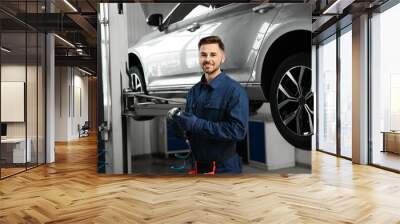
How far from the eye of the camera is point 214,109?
5.30 metres

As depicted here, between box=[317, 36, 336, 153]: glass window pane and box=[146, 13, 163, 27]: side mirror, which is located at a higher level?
box=[146, 13, 163, 27]: side mirror

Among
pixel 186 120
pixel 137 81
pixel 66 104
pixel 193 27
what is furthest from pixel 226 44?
pixel 66 104

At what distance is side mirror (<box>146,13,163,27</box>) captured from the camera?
18.5 ft

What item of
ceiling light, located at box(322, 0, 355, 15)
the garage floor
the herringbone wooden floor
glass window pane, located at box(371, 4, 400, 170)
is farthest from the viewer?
glass window pane, located at box(371, 4, 400, 170)

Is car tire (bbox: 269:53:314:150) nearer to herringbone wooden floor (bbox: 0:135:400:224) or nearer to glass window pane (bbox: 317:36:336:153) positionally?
herringbone wooden floor (bbox: 0:135:400:224)

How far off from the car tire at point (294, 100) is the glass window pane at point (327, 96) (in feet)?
10.9

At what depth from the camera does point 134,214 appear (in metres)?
3.60

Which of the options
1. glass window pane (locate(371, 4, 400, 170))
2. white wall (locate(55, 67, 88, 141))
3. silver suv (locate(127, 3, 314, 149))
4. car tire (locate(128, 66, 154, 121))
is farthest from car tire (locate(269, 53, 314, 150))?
white wall (locate(55, 67, 88, 141))

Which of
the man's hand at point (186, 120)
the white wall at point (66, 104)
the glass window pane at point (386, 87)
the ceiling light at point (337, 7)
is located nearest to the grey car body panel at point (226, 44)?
the man's hand at point (186, 120)

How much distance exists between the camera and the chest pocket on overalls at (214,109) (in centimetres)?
530

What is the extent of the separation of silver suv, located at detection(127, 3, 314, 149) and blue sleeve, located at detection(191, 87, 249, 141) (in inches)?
5.8

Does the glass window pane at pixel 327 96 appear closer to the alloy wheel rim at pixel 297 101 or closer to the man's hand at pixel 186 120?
the alloy wheel rim at pixel 297 101

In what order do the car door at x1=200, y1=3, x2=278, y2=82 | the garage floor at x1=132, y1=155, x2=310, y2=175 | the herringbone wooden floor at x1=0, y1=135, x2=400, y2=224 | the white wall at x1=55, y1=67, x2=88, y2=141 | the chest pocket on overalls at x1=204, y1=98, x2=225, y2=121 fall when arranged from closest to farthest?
the herringbone wooden floor at x1=0, y1=135, x2=400, y2=224
the chest pocket on overalls at x1=204, y1=98, x2=225, y2=121
the car door at x1=200, y1=3, x2=278, y2=82
the garage floor at x1=132, y1=155, x2=310, y2=175
the white wall at x1=55, y1=67, x2=88, y2=141

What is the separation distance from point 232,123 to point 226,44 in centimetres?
115
